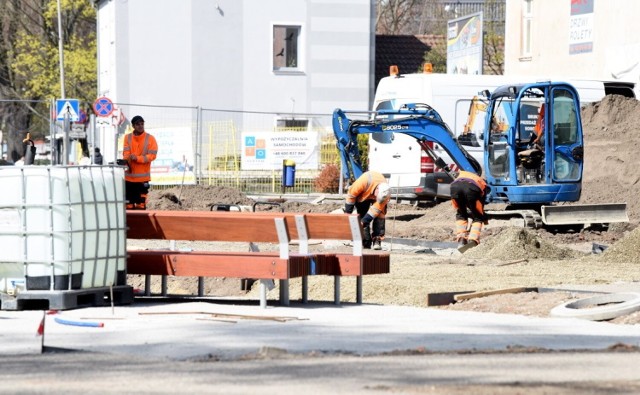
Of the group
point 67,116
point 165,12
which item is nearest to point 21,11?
point 165,12

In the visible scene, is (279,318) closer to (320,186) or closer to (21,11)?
(320,186)

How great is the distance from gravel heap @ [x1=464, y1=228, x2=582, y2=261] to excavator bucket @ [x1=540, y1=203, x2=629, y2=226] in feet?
14.8

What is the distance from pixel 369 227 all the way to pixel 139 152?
3.91 m

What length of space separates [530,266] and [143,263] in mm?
6068

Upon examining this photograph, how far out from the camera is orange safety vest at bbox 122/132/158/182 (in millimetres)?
20844

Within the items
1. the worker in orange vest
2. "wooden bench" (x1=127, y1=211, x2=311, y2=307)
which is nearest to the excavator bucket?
the worker in orange vest

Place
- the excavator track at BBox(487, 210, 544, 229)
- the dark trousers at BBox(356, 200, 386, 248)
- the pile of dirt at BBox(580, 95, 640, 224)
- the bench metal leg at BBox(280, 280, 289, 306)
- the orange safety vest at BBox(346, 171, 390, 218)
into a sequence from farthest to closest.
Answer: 1. the pile of dirt at BBox(580, 95, 640, 224)
2. the excavator track at BBox(487, 210, 544, 229)
3. the orange safety vest at BBox(346, 171, 390, 218)
4. the dark trousers at BBox(356, 200, 386, 248)
5. the bench metal leg at BBox(280, 280, 289, 306)

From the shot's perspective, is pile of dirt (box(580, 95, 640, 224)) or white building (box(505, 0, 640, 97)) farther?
white building (box(505, 0, 640, 97))

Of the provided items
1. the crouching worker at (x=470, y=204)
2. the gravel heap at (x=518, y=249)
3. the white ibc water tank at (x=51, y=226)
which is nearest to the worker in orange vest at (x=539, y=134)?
the crouching worker at (x=470, y=204)

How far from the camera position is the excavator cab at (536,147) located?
80.0 ft

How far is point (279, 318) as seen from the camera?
10812 millimetres

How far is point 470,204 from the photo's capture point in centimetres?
2019

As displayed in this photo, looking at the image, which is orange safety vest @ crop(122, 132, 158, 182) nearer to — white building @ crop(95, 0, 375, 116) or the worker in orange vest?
the worker in orange vest

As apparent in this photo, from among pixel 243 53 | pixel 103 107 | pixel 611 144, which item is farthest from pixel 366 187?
pixel 243 53
